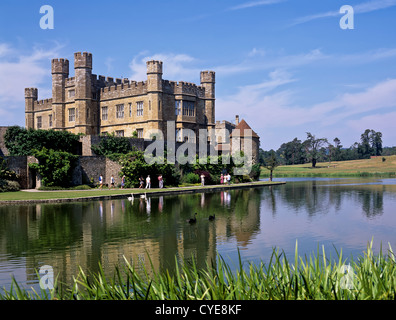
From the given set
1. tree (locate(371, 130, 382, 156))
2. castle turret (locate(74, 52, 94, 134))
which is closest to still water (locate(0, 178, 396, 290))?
castle turret (locate(74, 52, 94, 134))

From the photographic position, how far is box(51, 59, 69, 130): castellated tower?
1895 inches

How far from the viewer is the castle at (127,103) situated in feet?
144

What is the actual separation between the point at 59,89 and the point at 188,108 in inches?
574

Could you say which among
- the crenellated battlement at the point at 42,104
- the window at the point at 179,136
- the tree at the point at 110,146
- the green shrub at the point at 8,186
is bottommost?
the green shrub at the point at 8,186

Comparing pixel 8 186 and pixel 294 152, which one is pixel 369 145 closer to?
pixel 294 152

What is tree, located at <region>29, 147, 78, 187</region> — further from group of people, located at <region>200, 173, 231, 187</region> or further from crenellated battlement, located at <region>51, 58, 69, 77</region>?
crenellated battlement, located at <region>51, 58, 69, 77</region>

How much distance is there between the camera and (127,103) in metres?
45.8

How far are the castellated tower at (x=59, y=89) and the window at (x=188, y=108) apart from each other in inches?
537

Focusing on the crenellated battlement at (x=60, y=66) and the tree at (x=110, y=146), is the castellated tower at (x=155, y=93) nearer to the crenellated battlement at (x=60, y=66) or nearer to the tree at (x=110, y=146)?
the tree at (x=110, y=146)

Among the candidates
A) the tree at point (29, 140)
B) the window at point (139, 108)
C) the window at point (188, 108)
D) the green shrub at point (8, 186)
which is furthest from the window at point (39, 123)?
the green shrub at point (8, 186)

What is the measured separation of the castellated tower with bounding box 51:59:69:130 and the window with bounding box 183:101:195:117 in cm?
1365
